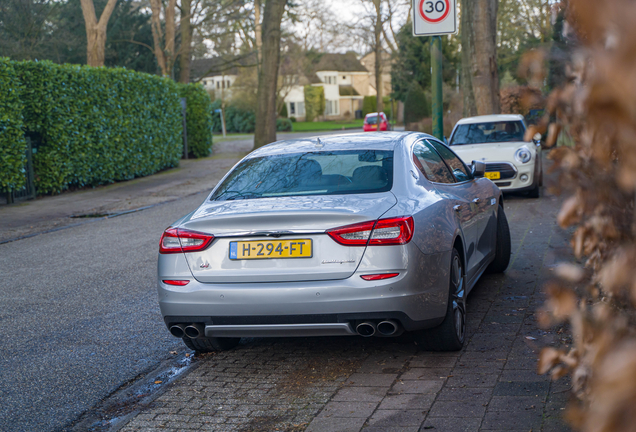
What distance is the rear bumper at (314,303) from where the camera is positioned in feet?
13.9

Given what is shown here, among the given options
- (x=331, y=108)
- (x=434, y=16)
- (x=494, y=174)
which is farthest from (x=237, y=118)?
(x=434, y=16)

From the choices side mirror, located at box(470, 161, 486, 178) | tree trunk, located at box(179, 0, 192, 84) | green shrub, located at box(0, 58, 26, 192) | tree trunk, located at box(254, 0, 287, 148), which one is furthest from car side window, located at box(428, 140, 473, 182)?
tree trunk, located at box(179, 0, 192, 84)

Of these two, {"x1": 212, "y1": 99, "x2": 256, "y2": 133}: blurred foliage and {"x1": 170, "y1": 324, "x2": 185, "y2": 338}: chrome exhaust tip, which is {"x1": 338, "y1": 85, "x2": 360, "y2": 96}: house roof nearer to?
{"x1": 212, "y1": 99, "x2": 256, "y2": 133}: blurred foliage

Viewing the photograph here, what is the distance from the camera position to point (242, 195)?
16.5 ft

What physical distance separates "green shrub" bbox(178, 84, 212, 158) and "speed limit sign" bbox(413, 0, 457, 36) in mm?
18090

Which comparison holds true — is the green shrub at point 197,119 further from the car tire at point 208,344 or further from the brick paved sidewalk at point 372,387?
the brick paved sidewalk at point 372,387

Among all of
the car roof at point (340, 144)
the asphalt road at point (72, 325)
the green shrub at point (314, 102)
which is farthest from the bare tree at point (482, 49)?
the green shrub at point (314, 102)

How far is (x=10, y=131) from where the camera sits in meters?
14.5

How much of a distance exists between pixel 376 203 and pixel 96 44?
68.9 feet

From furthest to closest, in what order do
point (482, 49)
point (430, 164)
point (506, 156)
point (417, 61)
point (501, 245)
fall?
point (417, 61) < point (482, 49) < point (506, 156) < point (501, 245) < point (430, 164)

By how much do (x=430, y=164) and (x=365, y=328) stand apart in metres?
1.83

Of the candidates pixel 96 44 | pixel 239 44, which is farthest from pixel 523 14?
pixel 96 44

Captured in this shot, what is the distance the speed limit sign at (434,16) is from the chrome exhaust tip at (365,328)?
256 inches

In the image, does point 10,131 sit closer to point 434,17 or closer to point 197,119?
point 434,17
